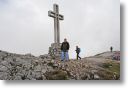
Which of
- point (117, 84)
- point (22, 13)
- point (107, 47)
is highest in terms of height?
point (22, 13)

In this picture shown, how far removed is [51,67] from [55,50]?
0.25m

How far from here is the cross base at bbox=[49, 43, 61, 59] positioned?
7.45 meters

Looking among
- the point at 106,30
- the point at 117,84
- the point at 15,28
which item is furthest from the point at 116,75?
the point at 15,28

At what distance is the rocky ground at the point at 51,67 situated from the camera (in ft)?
24.2

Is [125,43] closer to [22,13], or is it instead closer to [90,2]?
[90,2]

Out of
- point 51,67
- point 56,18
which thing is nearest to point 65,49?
point 51,67

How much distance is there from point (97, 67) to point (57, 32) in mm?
745

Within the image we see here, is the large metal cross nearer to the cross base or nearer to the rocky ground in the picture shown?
the cross base

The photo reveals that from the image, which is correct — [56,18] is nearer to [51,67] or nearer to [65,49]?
[65,49]

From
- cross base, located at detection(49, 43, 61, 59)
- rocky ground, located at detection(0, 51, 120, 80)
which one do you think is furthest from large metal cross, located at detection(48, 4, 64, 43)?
rocky ground, located at detection(0, 51, 120, 80)

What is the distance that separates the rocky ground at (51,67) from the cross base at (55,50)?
0.17 feet

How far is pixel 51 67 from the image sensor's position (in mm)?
7453

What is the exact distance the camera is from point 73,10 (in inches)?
296

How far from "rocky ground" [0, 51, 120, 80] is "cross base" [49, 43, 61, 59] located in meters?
0.05
